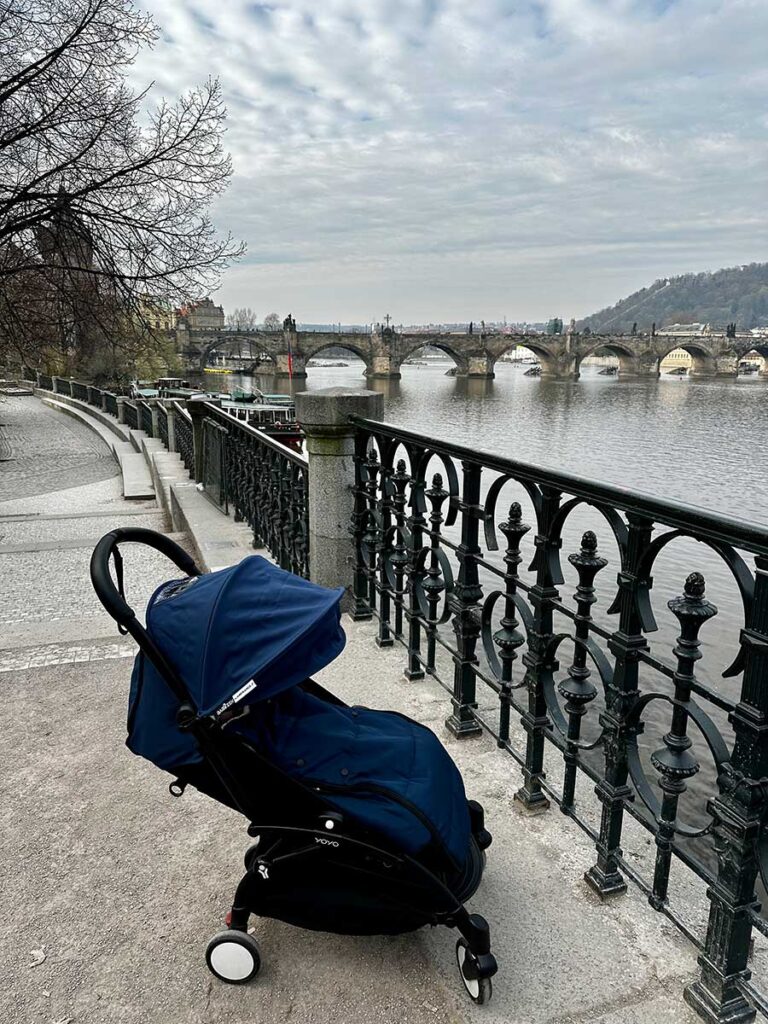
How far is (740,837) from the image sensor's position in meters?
1.52

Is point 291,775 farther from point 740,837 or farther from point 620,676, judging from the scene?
point 740,837

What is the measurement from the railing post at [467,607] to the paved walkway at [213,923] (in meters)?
0.10

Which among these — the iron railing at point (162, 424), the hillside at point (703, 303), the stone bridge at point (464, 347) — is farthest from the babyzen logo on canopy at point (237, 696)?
the hillside at point (703, 303)

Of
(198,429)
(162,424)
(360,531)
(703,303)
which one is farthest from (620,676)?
(703,303)

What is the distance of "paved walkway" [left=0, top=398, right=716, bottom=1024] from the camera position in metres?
1.68

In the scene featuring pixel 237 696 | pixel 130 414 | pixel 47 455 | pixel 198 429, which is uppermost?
pixel 237 696

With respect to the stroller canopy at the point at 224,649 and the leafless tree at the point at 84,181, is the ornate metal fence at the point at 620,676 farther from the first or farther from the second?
the leafless tree at the point at 84,181

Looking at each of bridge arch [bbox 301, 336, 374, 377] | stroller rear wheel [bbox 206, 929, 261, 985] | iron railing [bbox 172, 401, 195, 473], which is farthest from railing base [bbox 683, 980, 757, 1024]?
bridge arch [bbox 301, 336, 374, 377]

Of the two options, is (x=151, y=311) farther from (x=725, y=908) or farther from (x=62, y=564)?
(x=725, y=908)

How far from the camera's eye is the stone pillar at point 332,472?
11.9 ft

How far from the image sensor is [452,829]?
170cm

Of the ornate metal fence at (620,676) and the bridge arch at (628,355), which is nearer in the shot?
the ornate metal fence at (620,676)

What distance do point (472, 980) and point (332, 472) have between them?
2542 mm

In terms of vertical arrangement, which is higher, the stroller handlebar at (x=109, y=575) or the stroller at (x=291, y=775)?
the stroller handlebar at (x=109, y=575)
